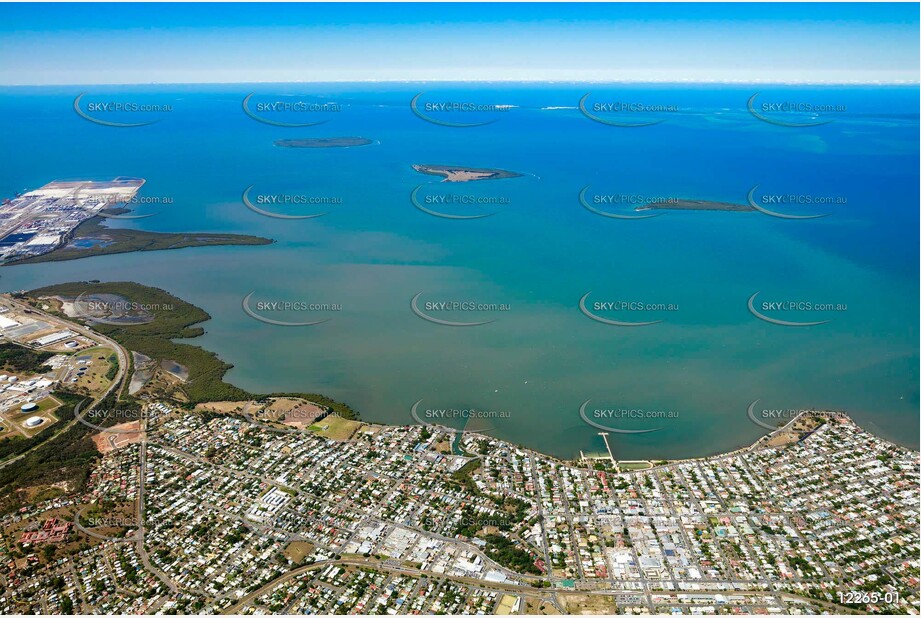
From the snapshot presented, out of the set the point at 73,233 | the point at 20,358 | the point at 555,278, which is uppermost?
the point at 555,278

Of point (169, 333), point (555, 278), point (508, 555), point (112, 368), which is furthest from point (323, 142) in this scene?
point (508, 555)

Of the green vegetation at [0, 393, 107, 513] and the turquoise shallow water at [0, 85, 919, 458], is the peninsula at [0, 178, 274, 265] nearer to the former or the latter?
the turquoise shallow water at [0, 85, 919, 458]

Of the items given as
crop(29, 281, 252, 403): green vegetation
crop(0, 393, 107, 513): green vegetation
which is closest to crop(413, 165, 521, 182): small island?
crop(29, 281, 252, 403): green vegetation

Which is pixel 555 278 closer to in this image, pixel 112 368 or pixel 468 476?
pixel 468 476

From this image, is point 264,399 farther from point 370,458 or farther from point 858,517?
Answer: point 858,517

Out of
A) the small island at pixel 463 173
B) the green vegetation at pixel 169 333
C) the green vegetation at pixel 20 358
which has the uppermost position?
the small island at pixel 463 173

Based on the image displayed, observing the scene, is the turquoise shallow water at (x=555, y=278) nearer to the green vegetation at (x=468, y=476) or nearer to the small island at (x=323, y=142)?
the green vegetation at (x=468, y=476)

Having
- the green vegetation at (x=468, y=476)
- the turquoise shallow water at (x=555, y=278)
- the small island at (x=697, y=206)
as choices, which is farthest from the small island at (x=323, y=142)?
the green vegetation at (x=468, y=476)
